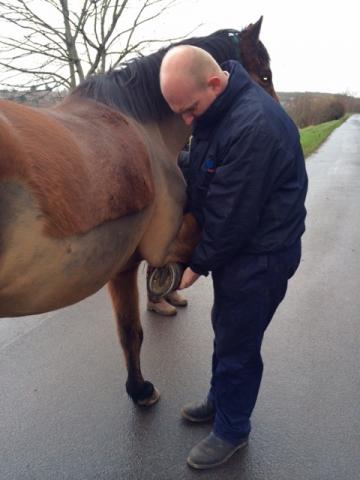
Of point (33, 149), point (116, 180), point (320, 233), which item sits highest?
point (33, 149)

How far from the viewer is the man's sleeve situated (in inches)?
65.4

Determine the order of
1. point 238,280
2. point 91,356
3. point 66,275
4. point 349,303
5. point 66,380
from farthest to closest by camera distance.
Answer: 1. point 349,303
2. point 91,356
3. point 66,380
4. point 238,280
5. point 66,275

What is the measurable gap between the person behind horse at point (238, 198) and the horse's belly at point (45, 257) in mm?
365

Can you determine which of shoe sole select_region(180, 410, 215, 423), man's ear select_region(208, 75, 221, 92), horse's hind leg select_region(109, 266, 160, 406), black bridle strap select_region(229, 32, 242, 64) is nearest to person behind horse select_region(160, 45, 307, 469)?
man's ear select_region(208, 75, 221, 92)

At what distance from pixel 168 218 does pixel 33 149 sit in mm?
811

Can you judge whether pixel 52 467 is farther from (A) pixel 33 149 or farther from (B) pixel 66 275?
(A) pixel 33 149

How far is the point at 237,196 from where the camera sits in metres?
1.70

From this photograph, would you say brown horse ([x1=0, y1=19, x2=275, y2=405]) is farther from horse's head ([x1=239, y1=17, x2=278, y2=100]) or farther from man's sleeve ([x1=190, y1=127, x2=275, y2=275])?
man's sleeve ([x1=190, y1=127, x2=275, y2=275])

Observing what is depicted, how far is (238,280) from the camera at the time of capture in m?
1.91

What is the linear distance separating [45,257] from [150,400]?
1.51 m

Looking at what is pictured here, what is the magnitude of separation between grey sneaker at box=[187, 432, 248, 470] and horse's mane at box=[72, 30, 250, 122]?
1.70 metres

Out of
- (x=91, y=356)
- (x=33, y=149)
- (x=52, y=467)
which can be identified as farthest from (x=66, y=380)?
(x=33, y=149)

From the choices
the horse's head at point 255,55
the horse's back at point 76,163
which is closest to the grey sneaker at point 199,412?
the horse's back at point 76,163

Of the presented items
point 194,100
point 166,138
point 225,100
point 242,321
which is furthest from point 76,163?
point 242,321
